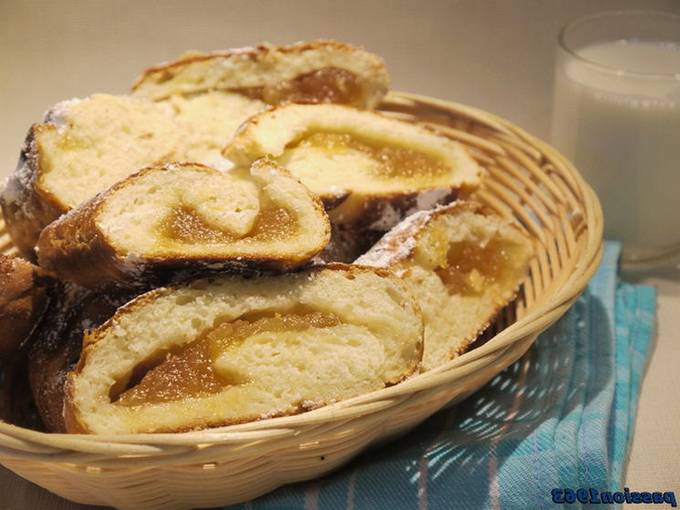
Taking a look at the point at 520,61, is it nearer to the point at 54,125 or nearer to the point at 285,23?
the point at 285,23

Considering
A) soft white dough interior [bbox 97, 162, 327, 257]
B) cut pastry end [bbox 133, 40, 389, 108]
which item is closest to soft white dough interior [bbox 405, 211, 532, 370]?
soft white dough interior [bbox 97, 162, 327, 257]

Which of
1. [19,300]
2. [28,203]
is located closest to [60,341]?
Result: [19,300]

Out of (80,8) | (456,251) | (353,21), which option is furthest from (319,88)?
(80,8)

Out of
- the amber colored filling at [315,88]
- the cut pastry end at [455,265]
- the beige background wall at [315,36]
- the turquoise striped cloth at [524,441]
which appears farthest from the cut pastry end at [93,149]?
the beige background wall at [315,36]

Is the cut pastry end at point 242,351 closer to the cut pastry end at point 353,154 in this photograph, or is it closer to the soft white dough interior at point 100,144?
the cut pastry end at point 353,154

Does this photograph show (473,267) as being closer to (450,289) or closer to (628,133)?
(450,289)

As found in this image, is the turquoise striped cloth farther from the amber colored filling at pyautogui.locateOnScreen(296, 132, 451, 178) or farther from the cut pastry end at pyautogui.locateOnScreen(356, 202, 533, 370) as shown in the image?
the amber colored filling at pyautogui.locateOnScreen(296, 132, 451, 178)
